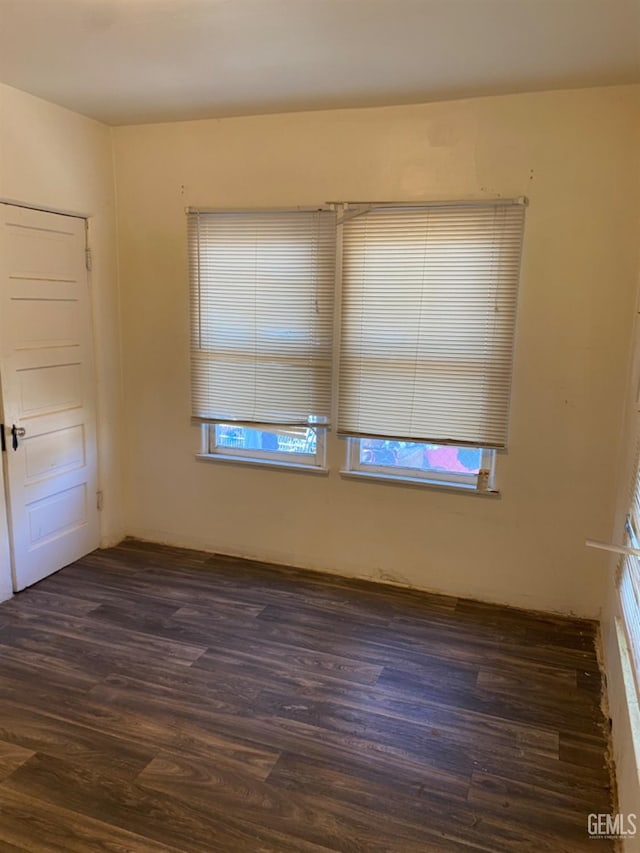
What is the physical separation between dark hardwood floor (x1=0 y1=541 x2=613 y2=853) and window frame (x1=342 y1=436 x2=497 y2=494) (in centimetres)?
69

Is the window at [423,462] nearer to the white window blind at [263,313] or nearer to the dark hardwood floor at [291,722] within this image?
the white window blind at [263,313]

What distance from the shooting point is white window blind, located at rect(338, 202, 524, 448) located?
310cm

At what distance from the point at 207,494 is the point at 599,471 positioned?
242cm

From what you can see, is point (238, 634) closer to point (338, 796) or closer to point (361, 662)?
point (361, 662)

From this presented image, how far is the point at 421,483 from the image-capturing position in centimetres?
342

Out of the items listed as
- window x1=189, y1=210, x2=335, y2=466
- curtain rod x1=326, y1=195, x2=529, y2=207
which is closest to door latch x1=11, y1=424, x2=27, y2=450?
window x1=189, y1=210, x2=335, y2=466

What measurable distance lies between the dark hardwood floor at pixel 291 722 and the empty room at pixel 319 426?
1 centimetres

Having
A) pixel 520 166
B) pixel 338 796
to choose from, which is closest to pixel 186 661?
pixel 338 796

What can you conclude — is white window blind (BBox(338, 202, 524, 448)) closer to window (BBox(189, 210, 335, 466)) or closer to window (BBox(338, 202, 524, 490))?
window (BBox(338, 202, 524, 490))

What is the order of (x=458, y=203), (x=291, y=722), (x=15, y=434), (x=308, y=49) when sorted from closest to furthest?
(x=291, y=722) → (x=308, y=49) → (x=458, y=203) → (x=15, y=434)

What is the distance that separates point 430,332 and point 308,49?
1.49m


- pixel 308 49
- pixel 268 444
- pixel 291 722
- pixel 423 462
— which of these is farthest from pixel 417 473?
pixel 308 49

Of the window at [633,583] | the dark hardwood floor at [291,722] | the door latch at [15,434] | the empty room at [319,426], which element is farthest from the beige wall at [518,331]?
the door latch at [15,434]

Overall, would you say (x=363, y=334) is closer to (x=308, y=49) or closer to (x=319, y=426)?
(x=319, y=426)
